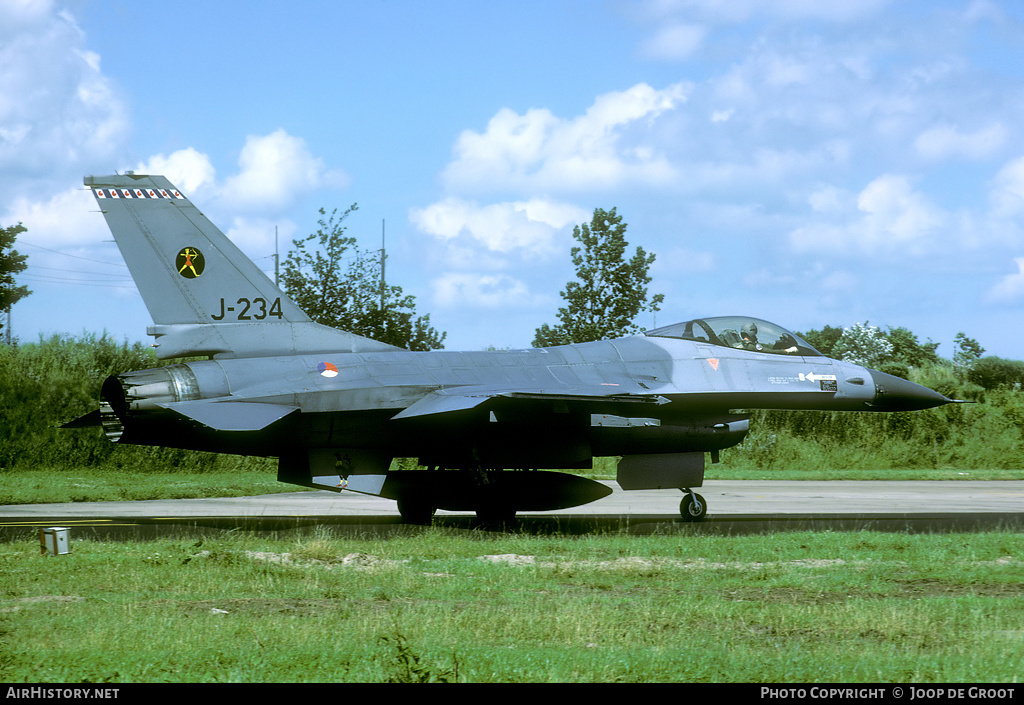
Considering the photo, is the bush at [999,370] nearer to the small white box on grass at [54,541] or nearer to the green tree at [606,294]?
the green tree at [606,294]

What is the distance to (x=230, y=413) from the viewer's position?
42.3ft

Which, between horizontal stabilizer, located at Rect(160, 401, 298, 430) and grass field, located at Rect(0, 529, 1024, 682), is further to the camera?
horizontal stabilizer, located at Rect(160, 401, 298, 430)

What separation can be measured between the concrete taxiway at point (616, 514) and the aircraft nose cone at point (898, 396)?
2.07m

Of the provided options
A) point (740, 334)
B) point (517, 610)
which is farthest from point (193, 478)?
point (517, 610)

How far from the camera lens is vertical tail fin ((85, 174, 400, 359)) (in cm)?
1421

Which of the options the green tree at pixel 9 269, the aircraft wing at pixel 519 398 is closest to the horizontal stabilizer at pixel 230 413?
the aircraft wing at pixel 519 398

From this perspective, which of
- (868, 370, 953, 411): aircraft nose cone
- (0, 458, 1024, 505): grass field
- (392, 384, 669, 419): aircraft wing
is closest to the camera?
(392, 384, 669, 419): aircraft wing

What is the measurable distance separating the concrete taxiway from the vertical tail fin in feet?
9.65

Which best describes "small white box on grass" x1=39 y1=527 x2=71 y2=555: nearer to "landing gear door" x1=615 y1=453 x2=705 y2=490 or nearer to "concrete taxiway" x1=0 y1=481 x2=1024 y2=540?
"concrete taxiway" x1=0 y1=481 x2=1024 y2=540

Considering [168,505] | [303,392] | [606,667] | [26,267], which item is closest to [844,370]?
[303,392]

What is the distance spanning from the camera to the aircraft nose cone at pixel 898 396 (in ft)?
54.6

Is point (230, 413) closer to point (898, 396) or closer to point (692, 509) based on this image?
point (692, 509)

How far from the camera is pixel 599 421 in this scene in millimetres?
14195

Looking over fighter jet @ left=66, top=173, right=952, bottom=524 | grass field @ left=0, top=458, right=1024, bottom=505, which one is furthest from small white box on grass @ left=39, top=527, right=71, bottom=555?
grass field @ left=0, top=458, right=1024, bottom=505
